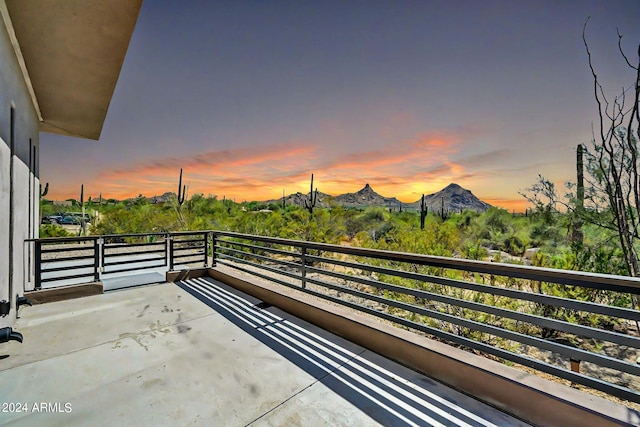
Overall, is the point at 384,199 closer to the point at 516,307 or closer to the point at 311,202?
the point at 311,202

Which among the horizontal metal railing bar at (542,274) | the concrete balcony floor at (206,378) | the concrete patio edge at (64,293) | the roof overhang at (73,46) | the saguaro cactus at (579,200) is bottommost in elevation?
the concrete balcony floor at (206,378)

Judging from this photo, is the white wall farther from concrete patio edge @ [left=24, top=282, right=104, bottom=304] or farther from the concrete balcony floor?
concrete patio edge @ [left=24, top=282, right=104, bottom=304]

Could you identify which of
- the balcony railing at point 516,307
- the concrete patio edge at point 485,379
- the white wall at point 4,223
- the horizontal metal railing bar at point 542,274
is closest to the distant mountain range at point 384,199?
the balcony railing at point 516,307

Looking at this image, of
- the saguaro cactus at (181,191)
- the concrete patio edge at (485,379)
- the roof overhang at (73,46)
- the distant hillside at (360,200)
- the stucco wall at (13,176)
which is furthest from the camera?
the distant hillside at (360,200)

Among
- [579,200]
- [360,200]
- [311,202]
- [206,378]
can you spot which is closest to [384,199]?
[360,200]

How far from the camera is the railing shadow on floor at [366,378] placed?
64.5 inches

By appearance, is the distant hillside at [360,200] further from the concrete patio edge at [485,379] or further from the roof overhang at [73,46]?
the concrete patio edge at [485,379]

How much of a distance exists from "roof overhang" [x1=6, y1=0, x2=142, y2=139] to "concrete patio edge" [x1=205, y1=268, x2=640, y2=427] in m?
3.30

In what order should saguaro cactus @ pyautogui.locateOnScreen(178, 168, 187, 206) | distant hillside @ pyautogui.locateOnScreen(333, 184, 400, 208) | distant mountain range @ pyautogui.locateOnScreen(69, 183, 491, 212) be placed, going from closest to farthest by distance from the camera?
distant mountain range @ pyautogui.locateOnScreen(69, 183, 491, 212)
saguaro cactus @ pyautogui.locateOnScreen(178, 168, 187, 206)
distant hillside @ pyautogui.locateOnScreen(333, 184, 400, 208)

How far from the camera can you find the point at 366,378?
203 cm

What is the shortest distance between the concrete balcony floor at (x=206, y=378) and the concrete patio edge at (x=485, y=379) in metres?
0.08

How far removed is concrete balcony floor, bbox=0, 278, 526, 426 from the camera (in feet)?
5.38

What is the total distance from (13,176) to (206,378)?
111 inches

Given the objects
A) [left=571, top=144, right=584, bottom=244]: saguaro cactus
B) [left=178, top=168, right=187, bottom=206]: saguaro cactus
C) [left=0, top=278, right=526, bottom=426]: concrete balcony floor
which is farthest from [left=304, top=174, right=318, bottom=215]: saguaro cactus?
[left=0, top=278, right=526, bottom=426]: concrete balcony floor
